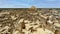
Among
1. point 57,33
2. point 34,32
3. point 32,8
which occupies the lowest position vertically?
point 32,8

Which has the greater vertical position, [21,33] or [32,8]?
[21,33]

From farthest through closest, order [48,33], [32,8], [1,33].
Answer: [32,8]
[1,33]
[48,33]

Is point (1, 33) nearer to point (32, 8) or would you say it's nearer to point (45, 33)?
point (45, 33)

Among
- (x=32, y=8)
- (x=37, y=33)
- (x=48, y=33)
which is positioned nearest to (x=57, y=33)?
(x=48, y=33)

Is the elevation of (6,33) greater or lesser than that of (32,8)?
greater

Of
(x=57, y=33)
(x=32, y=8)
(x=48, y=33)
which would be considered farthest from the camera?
(x=32, y=8)

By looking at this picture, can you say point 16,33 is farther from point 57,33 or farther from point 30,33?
point 57,33

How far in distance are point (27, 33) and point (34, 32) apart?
0.15 m

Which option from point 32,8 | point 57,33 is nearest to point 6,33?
point 57,33

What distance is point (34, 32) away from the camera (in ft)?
9.91

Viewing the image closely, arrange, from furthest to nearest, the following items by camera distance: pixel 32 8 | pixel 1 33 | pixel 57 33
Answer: pixel 32 8
pixel 1 33
pixel 57 33

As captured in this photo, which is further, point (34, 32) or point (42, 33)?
point (34, 32)

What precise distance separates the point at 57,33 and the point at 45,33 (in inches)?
13.7

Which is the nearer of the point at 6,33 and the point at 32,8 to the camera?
A: the point at 6,33
